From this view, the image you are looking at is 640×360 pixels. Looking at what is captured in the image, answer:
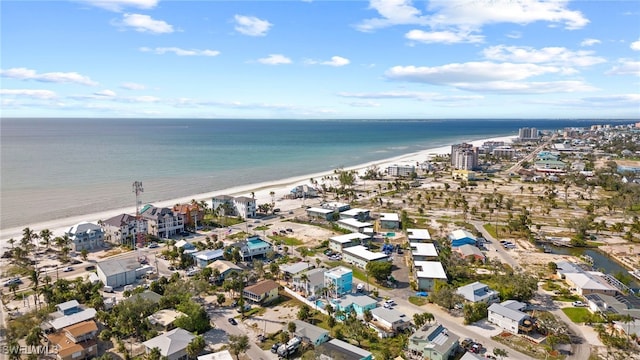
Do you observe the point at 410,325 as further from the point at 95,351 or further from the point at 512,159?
the point at 512,159

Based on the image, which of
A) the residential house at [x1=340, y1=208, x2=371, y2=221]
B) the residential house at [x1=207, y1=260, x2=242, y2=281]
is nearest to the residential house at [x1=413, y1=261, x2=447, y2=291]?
the residential house at [x1=207, y1=260, x2=242, y2=281]

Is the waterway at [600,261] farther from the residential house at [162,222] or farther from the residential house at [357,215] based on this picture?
the residential house at [162,222]

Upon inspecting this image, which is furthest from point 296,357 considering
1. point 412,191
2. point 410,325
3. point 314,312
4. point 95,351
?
point 412,191

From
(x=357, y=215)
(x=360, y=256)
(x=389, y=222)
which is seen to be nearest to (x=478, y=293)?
(x=360, y=256)

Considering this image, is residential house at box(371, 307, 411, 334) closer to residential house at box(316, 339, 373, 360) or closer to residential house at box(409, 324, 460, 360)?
residential house at box(409, 324, 460, 360)

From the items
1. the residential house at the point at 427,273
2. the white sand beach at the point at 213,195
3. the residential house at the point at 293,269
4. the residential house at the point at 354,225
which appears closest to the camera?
the residential house at the point at 427,273

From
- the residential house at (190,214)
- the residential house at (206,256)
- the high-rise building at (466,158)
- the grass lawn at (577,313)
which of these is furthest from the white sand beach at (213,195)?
the grass lawn at (577,313)
